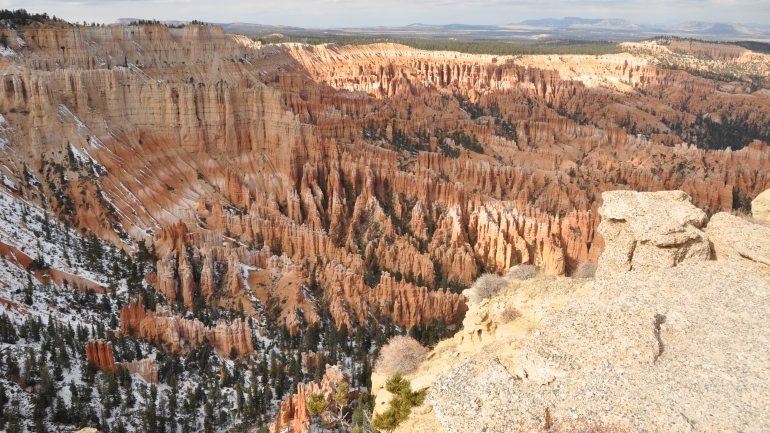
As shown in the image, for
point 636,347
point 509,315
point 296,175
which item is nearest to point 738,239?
point 509,315

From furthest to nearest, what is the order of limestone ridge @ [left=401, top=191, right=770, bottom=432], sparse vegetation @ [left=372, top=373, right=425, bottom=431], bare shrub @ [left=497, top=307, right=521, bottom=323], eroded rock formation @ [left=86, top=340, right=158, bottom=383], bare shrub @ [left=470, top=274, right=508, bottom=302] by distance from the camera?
eroded rock formation @ [left=86, top=340, right=158, bottom=383] < bare shrub @ [left=470, top=274, right=508, bottom=302] < bare shrub @ [left=497, top=307, right=521, bottom=323] < sparse vegetation @ [left=372, top=373, right=425, bottom=431] < limestone ridge @ [left=401, top=191, right=770, bottom=432]

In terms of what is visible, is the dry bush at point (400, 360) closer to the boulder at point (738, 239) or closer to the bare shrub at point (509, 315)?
the bare shrub at point (509, 315)

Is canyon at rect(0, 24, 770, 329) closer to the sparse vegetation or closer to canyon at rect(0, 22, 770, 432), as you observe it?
canyon at rect(0, 22, 770, 432)

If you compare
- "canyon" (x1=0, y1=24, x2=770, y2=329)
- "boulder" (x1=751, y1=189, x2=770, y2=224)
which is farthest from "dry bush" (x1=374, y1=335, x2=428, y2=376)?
"boulder" (x1=751, y1=189, x2=770, y2=224)

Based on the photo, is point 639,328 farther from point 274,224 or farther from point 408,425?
point 274,224

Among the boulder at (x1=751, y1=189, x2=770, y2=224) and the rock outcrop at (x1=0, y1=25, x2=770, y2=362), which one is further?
the rock outcrop at (x1=0, y1=25, x2=770, y2=362)

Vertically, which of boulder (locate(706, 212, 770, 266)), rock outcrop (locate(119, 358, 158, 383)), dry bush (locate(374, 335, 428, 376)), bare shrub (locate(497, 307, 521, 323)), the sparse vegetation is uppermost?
boulder (locate(706, 212, 770, 266))

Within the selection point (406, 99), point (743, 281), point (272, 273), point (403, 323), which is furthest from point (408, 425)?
point (406, 99)
